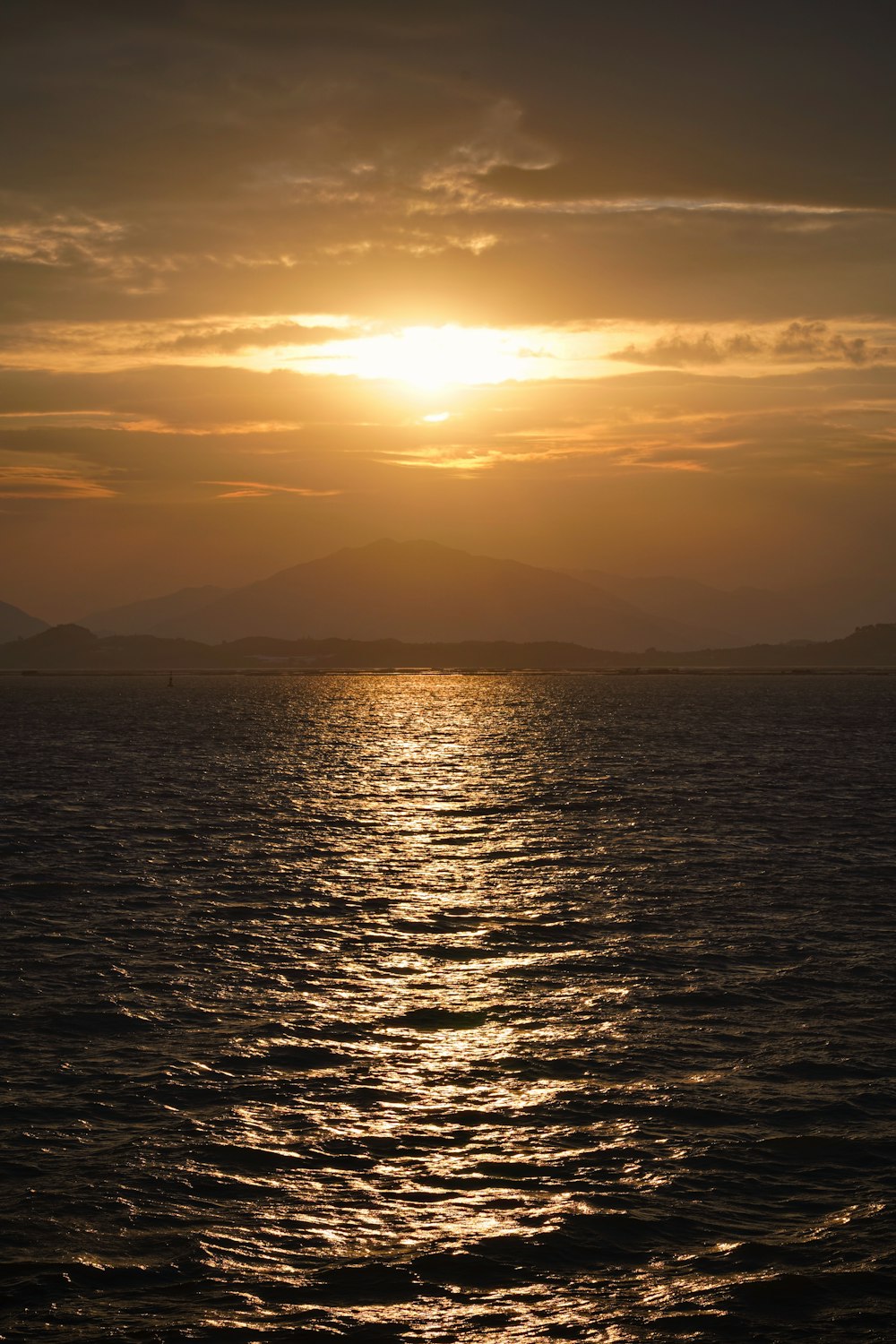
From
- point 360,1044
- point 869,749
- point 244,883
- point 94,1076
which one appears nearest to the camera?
point 94,1076

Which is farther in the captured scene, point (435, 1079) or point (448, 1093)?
point (435, 1079)

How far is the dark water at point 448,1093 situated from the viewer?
20.0m

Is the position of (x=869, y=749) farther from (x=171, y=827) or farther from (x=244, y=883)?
(x=244, y=883)

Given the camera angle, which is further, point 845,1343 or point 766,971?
point 766,971

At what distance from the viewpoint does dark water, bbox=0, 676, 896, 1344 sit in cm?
2002

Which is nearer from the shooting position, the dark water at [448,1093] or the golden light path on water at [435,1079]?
the dark water at [448,1093]

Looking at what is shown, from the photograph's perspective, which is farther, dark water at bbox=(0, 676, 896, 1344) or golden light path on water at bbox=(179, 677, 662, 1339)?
golden light path on water at bbox=(179, 677, 662, 1339)

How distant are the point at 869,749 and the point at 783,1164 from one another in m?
124

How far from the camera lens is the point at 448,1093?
93.8 ft

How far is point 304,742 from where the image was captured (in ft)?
522

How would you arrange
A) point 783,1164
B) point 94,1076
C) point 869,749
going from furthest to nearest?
point 869,749
point 94,1076
point 783,1164

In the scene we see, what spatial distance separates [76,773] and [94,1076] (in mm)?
89329

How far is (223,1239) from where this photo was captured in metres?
21.7

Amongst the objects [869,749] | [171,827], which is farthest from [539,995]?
[869,749]
